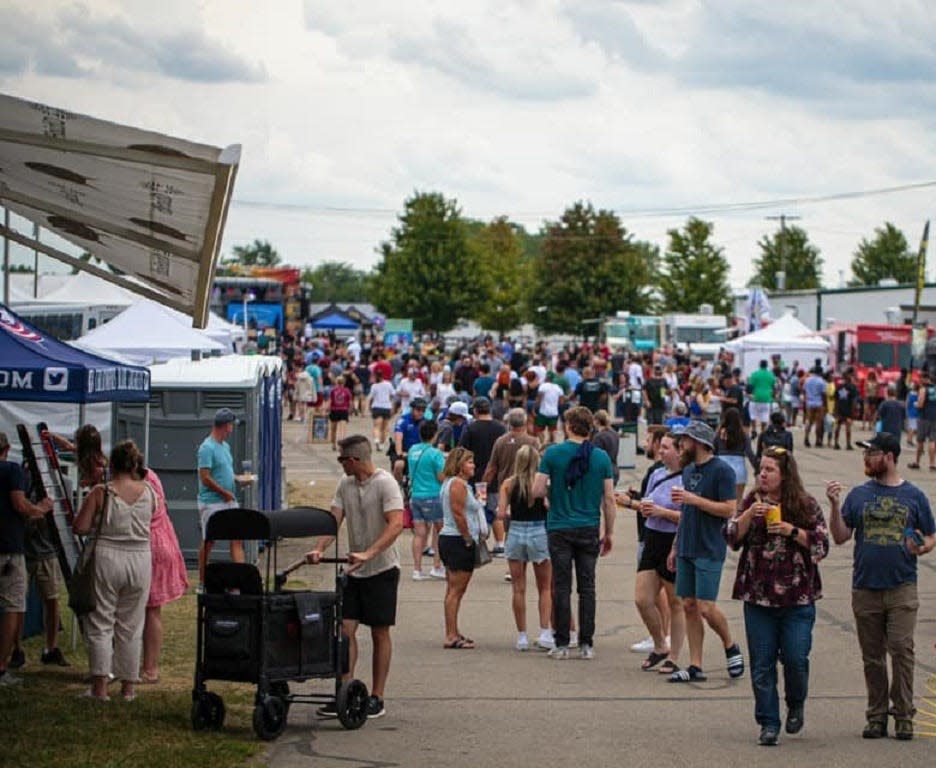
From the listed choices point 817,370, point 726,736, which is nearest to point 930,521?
point 726,736

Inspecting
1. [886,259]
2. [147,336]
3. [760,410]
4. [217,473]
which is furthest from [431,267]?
[217,473]

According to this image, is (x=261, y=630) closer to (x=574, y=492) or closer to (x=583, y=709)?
(x=583, y=709)

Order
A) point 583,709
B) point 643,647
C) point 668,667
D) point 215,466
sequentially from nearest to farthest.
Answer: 1. point 583,709
2. point 668,667
3. point 643,647
4. point 215,466

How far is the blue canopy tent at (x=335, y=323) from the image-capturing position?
84.0 metres

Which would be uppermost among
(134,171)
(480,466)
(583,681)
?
(134,171)

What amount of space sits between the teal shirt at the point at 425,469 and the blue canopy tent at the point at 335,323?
2644 inches

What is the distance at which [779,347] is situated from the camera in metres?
47.2

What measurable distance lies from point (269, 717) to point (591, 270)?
295 feet

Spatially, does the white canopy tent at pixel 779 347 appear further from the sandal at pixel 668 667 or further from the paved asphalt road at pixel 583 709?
the sandal at pixel 668 667

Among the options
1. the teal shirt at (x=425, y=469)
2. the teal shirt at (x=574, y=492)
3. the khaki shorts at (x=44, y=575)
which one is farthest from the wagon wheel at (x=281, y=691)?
the teal shirt at (x=425, y=469)

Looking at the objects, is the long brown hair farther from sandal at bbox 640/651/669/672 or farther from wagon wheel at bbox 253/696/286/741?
wagon wheel at bbox 253/696/286/741

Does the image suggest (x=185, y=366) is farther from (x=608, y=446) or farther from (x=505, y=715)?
(x=505, y=715)

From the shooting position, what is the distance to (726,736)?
9.55 metres

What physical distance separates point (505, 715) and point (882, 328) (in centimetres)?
4119
